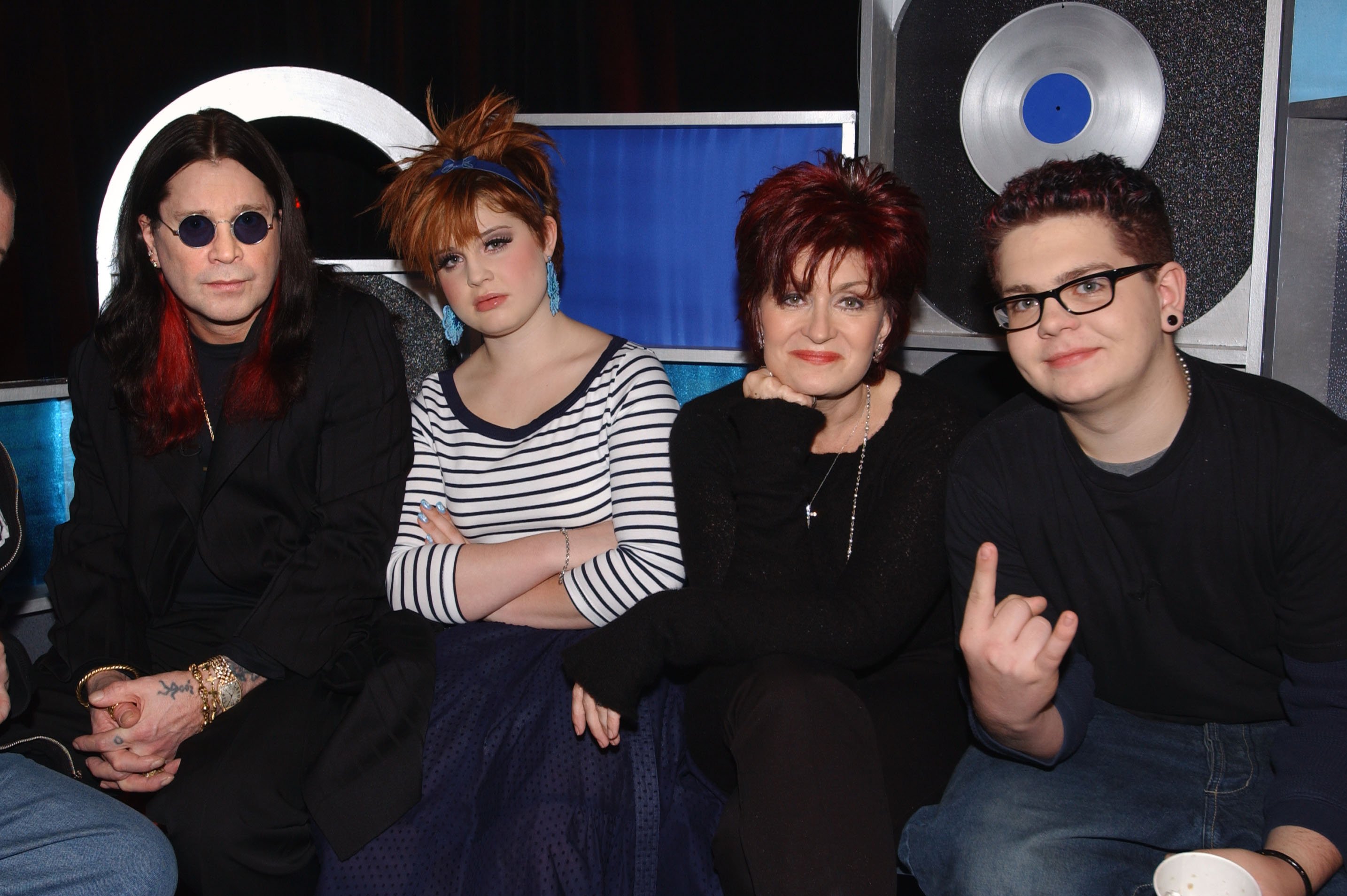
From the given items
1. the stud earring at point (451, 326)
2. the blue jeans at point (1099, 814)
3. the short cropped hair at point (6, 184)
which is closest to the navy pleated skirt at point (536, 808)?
the blue jeans at point (1099, 814)

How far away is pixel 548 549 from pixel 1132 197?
1.06 m

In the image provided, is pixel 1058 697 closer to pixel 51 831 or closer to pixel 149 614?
pixel 51 831

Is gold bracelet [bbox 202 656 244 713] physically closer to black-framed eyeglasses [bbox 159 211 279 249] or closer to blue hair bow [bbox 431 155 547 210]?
black-framed eyeglasses [bbox 159 211 279 249]

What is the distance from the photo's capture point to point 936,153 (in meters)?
1.99

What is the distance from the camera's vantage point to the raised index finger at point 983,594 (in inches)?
49.5

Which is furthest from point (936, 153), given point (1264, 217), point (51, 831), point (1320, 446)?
point (51, 831)

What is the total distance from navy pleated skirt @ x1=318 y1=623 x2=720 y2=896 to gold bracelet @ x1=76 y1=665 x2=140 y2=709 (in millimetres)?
455

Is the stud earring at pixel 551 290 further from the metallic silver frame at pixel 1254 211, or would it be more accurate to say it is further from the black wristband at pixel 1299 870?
the black wristband at pixel 1299 870

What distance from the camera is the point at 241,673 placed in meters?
1.68

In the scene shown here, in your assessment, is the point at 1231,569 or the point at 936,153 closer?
the point at 1231,569

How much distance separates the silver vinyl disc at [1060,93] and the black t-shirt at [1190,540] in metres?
0.60

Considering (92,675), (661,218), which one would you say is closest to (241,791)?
(92,675)

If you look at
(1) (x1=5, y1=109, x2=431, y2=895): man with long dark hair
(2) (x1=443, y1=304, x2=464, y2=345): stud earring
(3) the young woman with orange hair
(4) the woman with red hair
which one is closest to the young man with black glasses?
(4) the woman with red hair

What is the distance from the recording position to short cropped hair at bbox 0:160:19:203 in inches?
59.5
